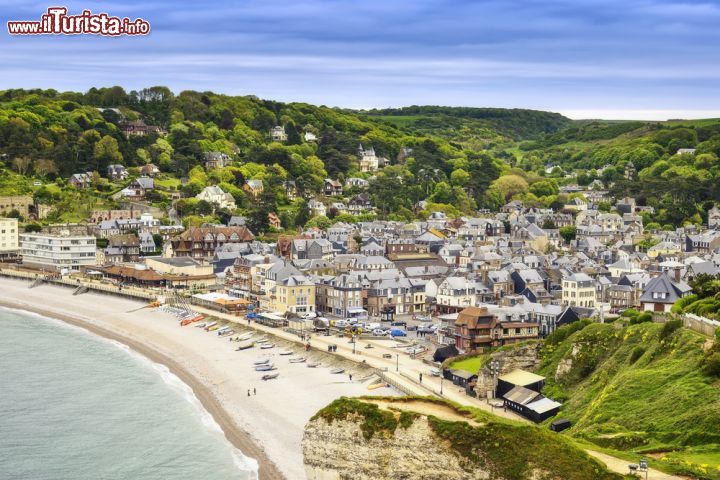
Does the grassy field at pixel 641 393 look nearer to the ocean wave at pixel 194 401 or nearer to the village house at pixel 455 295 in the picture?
the ocean wave at pixel 194 401

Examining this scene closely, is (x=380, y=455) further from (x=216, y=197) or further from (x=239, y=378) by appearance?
(x=216, y=197)

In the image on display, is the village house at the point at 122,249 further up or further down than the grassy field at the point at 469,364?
further up

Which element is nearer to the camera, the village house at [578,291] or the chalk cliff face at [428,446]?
the chalk cliff face at [428,446]

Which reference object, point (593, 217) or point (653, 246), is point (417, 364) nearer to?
point (653, 246)

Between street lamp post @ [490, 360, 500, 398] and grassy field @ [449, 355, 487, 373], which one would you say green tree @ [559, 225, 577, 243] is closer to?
grassy field @ [449, 355, 487, 373]

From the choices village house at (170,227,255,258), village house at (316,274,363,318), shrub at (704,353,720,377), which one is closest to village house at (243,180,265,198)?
village house at (170,227,255,258)

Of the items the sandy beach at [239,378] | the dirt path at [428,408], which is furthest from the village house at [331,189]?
the dirt path at [428,408]
